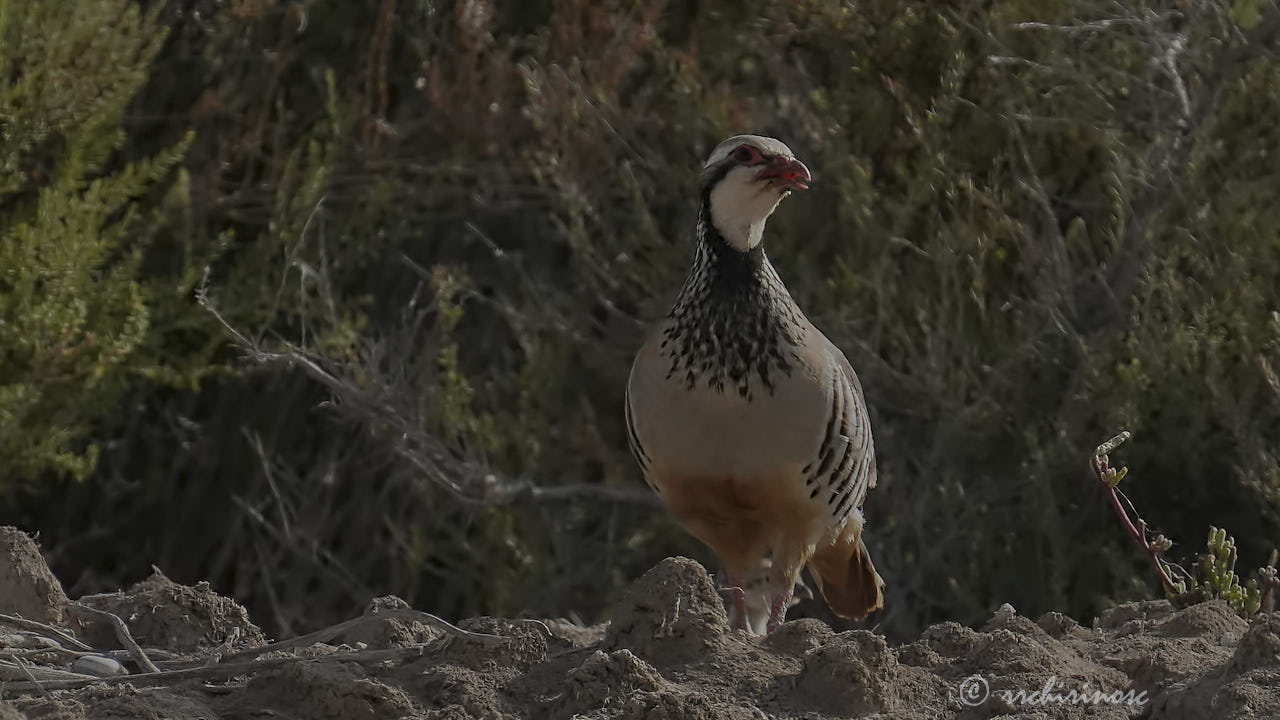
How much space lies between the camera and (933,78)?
255 inches

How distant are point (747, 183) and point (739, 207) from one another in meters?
0.07

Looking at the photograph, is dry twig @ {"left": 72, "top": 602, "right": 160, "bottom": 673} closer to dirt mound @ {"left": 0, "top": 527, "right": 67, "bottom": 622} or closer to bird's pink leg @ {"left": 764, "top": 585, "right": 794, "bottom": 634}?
dirt mound @ {"left": 0, "top": 527, "right": 67, "bottom": 622}

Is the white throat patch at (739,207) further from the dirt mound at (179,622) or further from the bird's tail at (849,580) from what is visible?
the dirt mound at (179,622)

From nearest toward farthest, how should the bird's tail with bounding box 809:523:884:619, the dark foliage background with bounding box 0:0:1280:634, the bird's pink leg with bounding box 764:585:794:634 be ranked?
the bird's pink leg with bounding box 764:585:794:634
the bird's tail with bounding box 809:523:884:619
the dark foliage background with bounding box 0:0:1280:634

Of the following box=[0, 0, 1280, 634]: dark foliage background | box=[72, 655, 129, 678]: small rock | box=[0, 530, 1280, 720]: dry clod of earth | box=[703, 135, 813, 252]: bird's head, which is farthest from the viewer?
box=[0, 0, 1280, 634]: dark foliage background

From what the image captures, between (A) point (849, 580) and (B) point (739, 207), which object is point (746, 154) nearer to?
(B) point (739, 207)

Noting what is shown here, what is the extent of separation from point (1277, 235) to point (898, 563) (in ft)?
5.54

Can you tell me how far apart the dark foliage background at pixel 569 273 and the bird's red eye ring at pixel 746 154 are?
5.62 feet

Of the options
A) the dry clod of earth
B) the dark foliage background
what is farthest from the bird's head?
the dark foliage background

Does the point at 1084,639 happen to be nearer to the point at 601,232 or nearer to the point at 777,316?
the point at 777,316

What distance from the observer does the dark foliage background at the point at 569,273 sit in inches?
228

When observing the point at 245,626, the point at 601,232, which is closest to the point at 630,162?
the point at 601,232

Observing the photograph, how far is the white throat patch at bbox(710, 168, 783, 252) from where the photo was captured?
4207mm

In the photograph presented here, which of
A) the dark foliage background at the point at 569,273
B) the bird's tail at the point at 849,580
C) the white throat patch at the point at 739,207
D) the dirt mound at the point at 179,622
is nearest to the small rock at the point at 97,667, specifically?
the dirt mound at the point at 179,622
